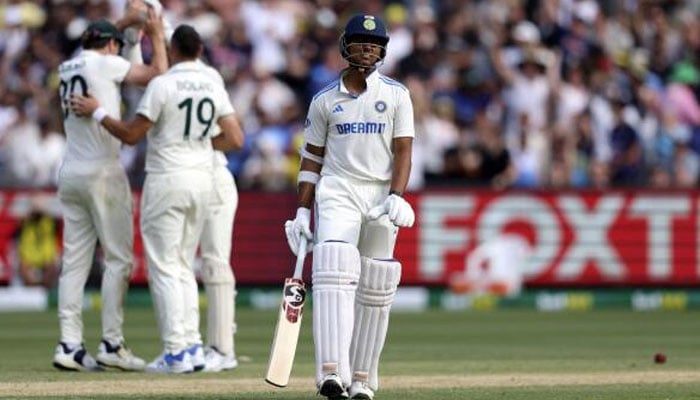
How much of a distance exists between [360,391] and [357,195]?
946mm

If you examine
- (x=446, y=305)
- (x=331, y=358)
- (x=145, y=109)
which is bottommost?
(x=446, y=305)

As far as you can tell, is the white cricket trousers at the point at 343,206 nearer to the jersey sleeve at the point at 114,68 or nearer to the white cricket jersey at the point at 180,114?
the white cricket jersey at the point at 180,114

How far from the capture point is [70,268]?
A: 11.2 meters

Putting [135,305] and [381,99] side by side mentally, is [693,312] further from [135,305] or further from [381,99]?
[381,99]

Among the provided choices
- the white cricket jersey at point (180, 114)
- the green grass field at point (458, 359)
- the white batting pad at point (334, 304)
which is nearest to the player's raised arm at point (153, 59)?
the white cricket jersey at point (180, 114)

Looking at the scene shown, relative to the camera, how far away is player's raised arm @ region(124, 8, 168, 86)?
11.1 m

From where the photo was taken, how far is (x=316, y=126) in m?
8.85

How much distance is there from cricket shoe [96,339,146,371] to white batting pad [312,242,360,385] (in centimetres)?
274

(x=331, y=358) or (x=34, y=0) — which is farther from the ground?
(x=34, y=0)

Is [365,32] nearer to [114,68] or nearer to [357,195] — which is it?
[357,195]

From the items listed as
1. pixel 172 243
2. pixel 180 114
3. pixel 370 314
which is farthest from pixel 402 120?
pixel 172 243

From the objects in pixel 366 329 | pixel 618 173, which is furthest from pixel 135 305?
pixel 366 329

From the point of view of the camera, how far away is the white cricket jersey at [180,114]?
10.8 m

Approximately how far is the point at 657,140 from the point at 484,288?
8.24ft
